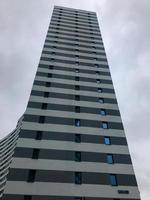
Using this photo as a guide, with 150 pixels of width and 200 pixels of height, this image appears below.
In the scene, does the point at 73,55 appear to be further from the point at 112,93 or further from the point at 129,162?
the point at 129,162

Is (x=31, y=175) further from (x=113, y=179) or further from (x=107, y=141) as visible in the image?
(x=107, y=141)

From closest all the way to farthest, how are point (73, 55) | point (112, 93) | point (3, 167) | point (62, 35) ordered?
point (112, 93), point (73, 55), point (62, 35), point (3, 167)

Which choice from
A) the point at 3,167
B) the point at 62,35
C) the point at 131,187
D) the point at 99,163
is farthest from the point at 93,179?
the point at 3,167

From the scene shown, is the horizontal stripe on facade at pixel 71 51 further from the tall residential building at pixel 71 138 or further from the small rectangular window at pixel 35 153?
the small rectangular window at pixel 35 153

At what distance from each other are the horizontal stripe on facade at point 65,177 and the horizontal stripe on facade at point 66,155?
209 cm

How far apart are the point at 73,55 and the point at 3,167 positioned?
135 feet

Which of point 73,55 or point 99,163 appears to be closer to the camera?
point 99,163

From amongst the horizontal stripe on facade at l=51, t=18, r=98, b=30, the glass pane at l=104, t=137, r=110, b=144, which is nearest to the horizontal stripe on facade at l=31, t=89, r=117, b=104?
the glass pane at l=104, t=137, r=110, b=144

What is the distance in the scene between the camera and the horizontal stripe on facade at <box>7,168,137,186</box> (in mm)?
28703

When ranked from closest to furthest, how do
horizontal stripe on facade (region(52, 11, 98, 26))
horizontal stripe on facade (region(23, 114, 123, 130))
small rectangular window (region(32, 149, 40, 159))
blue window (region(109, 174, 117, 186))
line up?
blue window (region(109, 174, 117, 186)), small rectangular window (region(32, 149, 40, 159)), horizontal stripe on facade (region(23, 114, 123, 130)), horizontal stripe on facade (region(52, 11, 98, 26))

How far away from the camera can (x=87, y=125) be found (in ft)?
119

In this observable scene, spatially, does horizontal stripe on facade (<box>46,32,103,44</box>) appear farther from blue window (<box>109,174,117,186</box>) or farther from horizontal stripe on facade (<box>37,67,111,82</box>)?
blue window (<box>109,174,117,186</box>)

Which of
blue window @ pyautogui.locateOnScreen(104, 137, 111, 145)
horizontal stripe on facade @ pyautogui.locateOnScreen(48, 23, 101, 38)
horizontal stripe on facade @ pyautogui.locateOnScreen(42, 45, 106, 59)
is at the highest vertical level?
horizontal stripe on facade @ pyautogui.locateOnScreen(48, 23, 101, 38)

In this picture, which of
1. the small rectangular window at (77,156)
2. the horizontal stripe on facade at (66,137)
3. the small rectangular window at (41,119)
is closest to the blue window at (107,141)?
the horizontal stripe on facade at (66,137)
